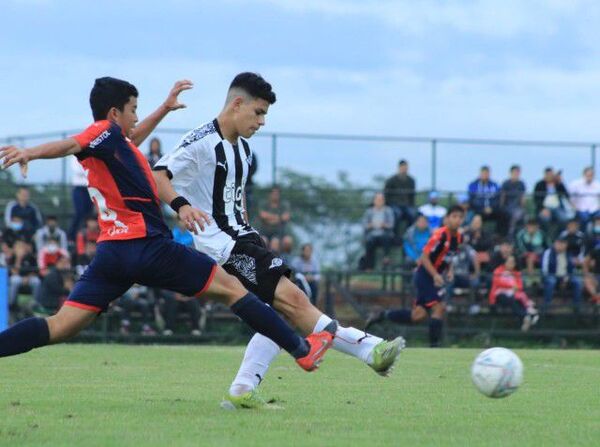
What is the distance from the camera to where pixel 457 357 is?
16.8 m

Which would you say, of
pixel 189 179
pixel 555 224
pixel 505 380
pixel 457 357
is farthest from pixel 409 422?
pixel 555 224

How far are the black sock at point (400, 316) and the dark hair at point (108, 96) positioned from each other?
14.5 m

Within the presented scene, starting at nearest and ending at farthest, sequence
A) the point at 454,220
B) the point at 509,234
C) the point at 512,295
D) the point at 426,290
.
Result: the point at 454,220 < the point at 426,290 < the point at 512,295 < the point at 509,234

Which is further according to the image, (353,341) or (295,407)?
(295,407)

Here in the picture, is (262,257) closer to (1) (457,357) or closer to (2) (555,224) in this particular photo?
(1) (457,357)

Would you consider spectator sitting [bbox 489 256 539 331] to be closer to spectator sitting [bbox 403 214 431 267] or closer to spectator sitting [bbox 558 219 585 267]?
spectator sitting [bbox 558 219 585 267]

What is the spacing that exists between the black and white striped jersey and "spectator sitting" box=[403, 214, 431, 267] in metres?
16.0

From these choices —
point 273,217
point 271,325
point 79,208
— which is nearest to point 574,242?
point 273,217

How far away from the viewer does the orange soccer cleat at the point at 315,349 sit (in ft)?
26.7

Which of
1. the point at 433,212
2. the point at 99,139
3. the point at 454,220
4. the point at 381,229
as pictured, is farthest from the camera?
the point at 381,229

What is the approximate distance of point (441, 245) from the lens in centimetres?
2145

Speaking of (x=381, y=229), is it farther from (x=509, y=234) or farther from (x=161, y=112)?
(x=161, y=112)

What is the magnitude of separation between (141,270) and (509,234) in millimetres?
18823

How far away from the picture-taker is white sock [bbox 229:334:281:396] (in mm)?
8844
